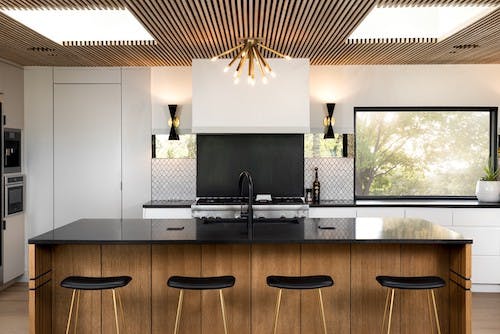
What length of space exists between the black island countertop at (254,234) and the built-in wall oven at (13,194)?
191 centimetres

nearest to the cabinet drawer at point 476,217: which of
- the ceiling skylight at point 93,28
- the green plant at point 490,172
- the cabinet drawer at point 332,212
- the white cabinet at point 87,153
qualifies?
the green plant at point 490,172

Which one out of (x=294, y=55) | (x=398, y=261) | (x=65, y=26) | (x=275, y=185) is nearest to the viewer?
(x=398, y=261)

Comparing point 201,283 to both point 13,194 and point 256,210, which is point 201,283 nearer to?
point 256,210

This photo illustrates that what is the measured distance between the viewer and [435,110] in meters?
6.65

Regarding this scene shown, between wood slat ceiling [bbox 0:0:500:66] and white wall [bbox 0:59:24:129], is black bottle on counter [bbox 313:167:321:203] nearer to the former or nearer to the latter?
wood slat ceiling [bbox 0:0:500:66]

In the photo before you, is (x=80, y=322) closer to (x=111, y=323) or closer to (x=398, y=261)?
(x=111, y=323)

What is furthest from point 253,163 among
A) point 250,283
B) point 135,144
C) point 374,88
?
point 250,283

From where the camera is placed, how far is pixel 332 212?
241 inches

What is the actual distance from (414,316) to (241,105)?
2.93 m


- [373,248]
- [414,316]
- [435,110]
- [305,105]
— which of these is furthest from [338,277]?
[435,110]

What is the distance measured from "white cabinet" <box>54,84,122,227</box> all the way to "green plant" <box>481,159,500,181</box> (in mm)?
4413

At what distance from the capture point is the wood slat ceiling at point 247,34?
395 centimetres

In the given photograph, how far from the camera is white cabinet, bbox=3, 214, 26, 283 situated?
6.02 metres

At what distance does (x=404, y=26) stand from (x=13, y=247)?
492 centimetres
